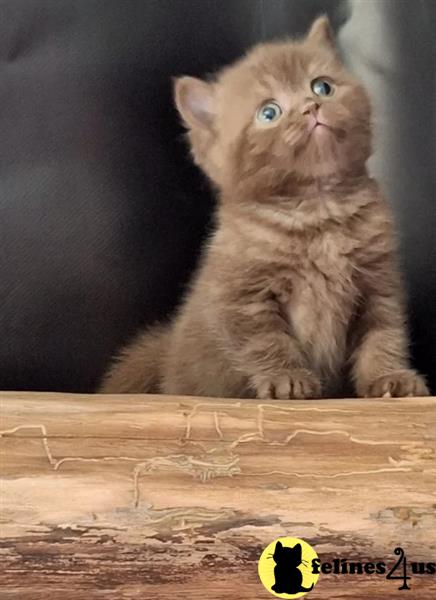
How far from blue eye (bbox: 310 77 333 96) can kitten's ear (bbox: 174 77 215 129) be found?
0.62 feet

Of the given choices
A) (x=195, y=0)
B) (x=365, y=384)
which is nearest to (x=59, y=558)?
(x=365, y=384)

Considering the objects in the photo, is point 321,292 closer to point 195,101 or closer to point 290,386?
point 290,386

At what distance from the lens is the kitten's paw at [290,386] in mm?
1201

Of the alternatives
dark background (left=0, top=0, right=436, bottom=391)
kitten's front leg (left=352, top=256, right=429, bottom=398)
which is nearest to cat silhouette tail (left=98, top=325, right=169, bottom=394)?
dark background (left=0, top=0, right=436, bottom=391)

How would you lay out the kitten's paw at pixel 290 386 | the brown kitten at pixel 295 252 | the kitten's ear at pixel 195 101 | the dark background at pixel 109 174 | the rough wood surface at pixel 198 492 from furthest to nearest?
the dark background at pixel 109 174, the kitten's ear at pixel 195 101, the brown kitten at pixel 295 252, the kitten's paw at pixel 290 386, the rough wood surface at pixel 198 492

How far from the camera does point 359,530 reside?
956 millimetres

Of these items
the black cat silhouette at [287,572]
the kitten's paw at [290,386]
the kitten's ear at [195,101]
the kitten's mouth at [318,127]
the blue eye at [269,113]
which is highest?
the kitten's ear at [195,101]

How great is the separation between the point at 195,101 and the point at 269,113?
0.18 m

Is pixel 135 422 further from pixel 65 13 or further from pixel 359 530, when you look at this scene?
pixel 65 13

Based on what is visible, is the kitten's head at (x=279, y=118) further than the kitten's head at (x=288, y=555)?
Yes

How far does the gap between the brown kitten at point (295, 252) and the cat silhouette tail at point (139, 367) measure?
0.14 metres

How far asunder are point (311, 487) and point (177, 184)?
91 cm

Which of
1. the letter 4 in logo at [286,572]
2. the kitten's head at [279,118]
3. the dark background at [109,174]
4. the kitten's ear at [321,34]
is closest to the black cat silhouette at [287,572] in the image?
the letter 4 in logo at [286,572]

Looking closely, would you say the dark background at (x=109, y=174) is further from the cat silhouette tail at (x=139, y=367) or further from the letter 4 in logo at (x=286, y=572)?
the letter 4 in logo at (x=286, y=572)
